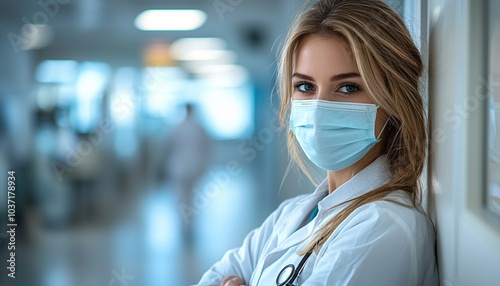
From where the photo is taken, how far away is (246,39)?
8.37m

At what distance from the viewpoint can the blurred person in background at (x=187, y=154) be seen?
661cm

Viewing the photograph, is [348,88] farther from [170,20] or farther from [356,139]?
[170,20]

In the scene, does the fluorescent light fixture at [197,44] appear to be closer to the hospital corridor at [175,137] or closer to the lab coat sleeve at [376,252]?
the hospital corridor at [175,137]

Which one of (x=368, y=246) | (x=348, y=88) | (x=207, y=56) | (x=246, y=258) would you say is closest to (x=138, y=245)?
(x=246, y=258)

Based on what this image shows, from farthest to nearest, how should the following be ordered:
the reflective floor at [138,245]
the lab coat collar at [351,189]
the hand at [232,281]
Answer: the reflective floor at [138,245] → the hand at [232,281] → the lab coat collar at [351,189]

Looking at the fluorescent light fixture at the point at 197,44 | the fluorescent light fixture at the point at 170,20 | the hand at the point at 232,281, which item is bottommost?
the hand at the point at 232,281

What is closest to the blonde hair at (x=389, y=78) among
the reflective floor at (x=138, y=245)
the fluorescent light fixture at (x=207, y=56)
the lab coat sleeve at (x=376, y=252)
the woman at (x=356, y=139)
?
the woman at (x=356, y=139)

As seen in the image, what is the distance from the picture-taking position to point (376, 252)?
Answer: 3.94 ft

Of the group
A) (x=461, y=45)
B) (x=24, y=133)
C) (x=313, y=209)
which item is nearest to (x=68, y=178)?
(x=24, y=133)

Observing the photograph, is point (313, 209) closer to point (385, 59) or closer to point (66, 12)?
point (385, 59)

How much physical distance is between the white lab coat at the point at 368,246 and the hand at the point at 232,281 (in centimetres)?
17

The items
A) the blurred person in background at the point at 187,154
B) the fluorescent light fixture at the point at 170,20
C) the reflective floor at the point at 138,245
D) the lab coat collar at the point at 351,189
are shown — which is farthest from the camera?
the fluorescent light fixture at the point at 170,20

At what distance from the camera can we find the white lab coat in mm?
1203

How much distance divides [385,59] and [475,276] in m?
0.60
